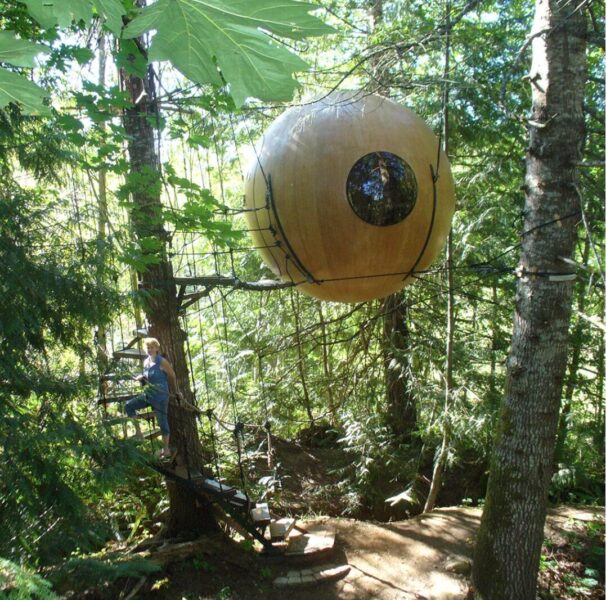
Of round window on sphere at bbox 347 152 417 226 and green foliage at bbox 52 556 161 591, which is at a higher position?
round window on sphere at bbox 347 152 417 226

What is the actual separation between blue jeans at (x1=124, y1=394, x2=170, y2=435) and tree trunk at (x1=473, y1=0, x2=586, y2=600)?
285cm

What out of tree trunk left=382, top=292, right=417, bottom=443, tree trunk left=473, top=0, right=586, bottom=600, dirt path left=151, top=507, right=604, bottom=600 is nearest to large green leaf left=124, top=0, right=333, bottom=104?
tree trunk left=473, top=0, right=586, bottom=600

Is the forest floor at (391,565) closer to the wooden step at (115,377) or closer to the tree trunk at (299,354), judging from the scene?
the tree trunk at (299,354)

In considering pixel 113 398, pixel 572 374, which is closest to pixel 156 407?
pixel 113 398

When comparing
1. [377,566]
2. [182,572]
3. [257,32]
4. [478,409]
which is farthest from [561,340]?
[182,572]

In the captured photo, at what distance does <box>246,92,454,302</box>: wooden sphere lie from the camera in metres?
2.46

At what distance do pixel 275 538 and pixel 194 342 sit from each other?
11.5 ft

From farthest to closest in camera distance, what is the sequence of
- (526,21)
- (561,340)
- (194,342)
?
1. (194,342)
2. (526,21)
3. (561,340)

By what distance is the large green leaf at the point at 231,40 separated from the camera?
55 cm

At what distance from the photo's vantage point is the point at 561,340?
3.43 metres

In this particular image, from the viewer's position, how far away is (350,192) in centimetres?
246

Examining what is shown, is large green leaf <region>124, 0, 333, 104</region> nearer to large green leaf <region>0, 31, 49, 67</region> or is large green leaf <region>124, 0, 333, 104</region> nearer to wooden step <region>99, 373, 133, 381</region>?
large green leaf <region>0, 31, 49, 67</region>

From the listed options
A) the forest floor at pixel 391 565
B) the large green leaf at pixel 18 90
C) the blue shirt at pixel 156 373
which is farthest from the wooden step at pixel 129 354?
the large green leaf at pixel 18 90

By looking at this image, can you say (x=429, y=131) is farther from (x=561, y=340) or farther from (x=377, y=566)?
(x=377, y=566)
